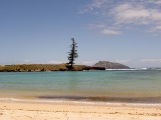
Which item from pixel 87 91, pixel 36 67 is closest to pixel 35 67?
pixel 36 67

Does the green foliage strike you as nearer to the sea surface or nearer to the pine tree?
the pine tree

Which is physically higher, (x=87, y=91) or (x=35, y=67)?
(x=35, y=67)

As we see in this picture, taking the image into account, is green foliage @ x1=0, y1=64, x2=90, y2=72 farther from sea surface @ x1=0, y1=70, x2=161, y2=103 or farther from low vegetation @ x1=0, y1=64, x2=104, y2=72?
sea surface @ x1=0, y1=70, x2=161, y2=103

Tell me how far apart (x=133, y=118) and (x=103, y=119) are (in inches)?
46.8

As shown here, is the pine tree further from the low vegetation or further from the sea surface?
the sea surface

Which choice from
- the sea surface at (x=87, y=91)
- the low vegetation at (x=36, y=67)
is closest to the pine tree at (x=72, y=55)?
the low vegetation at (x=36, y=67)

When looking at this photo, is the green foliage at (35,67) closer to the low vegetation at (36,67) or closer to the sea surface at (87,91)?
the low vegetation at (36,67)

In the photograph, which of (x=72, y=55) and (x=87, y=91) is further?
(x=72, y=55)

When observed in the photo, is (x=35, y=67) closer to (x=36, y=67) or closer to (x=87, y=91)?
(x=36, y=67)

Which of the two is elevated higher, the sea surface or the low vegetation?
the low vegetation

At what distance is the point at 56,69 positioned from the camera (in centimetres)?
10062

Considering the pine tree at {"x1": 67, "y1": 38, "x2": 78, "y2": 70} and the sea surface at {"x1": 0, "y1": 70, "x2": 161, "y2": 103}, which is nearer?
the sea surface at {"x1": 0, "y1": 70, "x2": 161, "y2": 103}

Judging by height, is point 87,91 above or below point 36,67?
below

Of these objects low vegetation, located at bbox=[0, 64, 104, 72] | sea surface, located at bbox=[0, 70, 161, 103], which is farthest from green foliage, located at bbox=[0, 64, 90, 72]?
sea surface, located at bbox=[0, 70, 161, 103]
